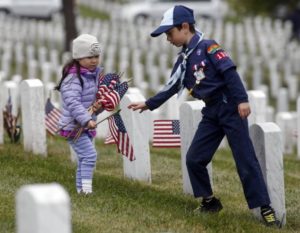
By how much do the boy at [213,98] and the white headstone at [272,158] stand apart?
107 millimetres

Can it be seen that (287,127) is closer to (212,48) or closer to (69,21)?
(212,48)

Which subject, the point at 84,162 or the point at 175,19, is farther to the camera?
the point at 84,162

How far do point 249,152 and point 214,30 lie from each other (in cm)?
2304

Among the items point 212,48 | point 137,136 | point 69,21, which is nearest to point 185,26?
point 212,48

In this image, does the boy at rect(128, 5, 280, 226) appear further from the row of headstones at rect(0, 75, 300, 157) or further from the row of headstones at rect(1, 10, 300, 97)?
the row of headstones at rect(1, 10, 300, 97)

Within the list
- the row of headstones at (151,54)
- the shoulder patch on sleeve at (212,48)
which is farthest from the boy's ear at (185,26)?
the row of headstones at (151,54)

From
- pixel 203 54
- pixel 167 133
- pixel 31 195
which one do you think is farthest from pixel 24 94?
pixel 31 195

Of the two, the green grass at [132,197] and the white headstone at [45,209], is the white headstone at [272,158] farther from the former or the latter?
the white headstone at [45,209]

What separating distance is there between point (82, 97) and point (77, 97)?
0.37 ft

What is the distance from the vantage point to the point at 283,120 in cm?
1398

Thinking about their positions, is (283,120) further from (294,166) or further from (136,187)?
(136,187)

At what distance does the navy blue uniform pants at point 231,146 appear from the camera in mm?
7344

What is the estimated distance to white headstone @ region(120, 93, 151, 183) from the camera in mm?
8633

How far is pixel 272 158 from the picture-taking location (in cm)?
747
